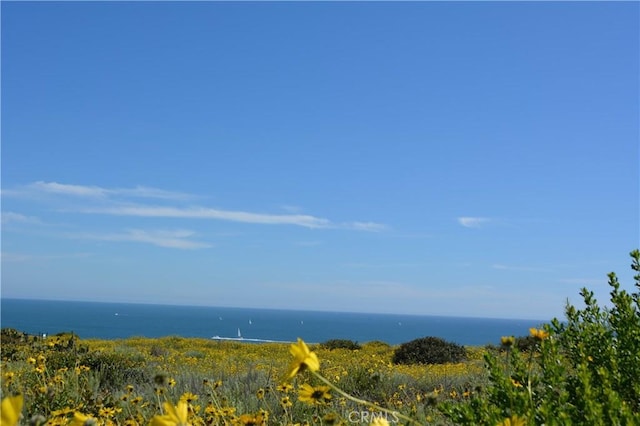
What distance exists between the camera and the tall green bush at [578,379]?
225 centimetres

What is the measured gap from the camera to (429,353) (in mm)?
16125

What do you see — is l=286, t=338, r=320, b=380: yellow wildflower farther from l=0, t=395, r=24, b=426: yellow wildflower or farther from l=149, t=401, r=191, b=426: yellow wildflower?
l=0, t=395, r=24, b=426: yellow wildflower

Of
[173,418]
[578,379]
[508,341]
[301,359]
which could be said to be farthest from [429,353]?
[173,418]

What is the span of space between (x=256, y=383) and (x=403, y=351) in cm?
1040

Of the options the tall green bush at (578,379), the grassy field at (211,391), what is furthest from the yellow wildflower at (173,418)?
the tall green bush at (578,379)

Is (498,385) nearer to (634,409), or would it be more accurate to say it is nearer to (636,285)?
(634,409)

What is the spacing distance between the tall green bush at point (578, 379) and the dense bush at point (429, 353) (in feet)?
41.8

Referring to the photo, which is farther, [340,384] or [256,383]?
[340,384]

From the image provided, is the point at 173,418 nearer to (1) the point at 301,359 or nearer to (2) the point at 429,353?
(1) the point at 301,359

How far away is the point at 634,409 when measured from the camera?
9.60ft

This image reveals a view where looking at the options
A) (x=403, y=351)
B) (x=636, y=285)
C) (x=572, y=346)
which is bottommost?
(x=403, y=351)

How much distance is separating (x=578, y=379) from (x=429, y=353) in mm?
13768

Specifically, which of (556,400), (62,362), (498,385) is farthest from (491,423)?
(62,362)

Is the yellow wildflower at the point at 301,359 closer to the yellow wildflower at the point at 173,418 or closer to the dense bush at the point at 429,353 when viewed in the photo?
the yellow wildflower at the point at 173,418
